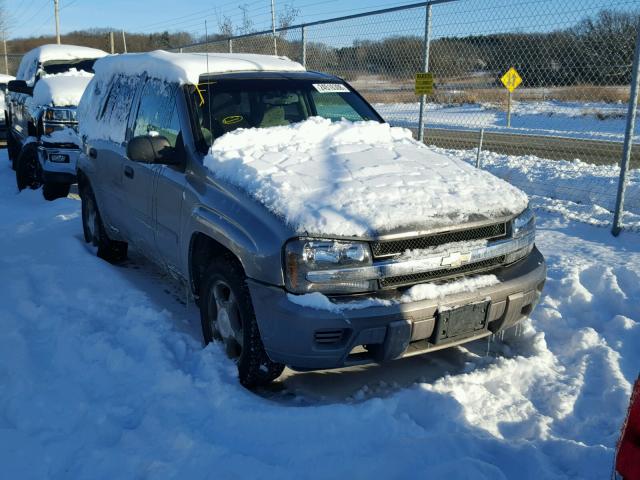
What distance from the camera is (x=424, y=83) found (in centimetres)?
745

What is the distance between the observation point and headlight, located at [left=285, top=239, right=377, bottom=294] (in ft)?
9.98

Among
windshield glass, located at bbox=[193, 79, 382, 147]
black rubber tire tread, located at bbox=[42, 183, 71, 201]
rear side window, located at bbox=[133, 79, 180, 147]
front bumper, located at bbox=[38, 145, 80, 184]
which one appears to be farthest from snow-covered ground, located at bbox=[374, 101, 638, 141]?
rear side window, located at bbox=[133, 79, 180, 147]

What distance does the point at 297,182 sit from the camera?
11.5ft

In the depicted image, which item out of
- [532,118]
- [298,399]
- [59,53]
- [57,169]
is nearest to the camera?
[298,399]

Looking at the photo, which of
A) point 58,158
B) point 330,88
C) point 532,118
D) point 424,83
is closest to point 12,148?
point 58,158

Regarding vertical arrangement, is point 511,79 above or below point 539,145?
above

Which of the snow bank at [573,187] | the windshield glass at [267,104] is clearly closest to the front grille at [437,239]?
the windshield glass at [267,104]

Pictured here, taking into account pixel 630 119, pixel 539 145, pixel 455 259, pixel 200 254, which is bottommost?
pixel 539 145

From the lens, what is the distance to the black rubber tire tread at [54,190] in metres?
8.94

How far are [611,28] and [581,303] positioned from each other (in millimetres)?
3298

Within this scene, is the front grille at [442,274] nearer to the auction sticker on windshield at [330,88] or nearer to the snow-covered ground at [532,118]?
the auction sticker on windshield at [330,88]

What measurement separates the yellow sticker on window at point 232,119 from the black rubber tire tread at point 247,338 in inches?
43.2

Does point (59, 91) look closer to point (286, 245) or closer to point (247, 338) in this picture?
point (247, 338)

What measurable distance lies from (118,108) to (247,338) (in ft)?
9.44
